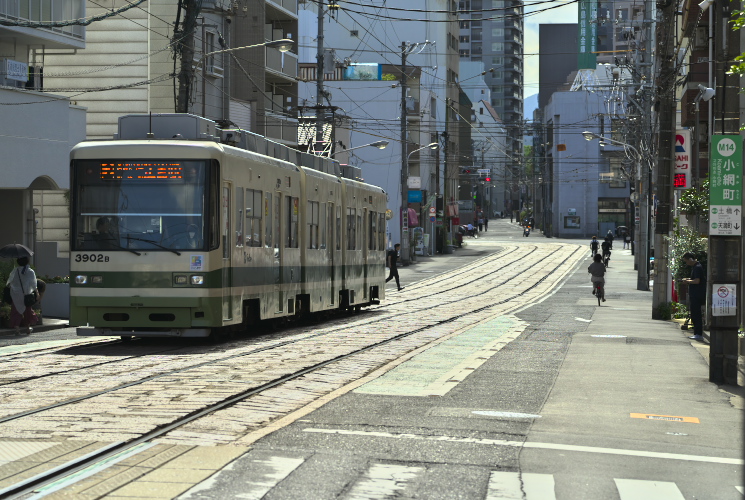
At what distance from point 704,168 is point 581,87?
80147mm

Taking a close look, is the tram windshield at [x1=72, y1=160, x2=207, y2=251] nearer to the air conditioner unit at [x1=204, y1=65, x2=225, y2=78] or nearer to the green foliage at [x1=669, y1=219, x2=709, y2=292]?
the green foliage at [x1=669, y1=219, x2=709, y2=292]

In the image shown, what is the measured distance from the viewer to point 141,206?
17.6 m

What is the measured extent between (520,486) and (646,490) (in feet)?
2.79

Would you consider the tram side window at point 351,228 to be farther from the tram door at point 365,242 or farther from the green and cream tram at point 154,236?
the green and cream tram at point 154,236

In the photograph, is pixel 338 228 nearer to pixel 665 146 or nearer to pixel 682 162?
pixel 665 146

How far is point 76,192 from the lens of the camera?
58.3 ft

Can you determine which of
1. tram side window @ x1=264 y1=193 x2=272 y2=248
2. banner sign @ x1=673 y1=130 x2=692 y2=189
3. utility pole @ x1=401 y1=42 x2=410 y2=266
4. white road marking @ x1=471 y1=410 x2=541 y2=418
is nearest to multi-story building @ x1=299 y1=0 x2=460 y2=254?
utility pole @ x1=401 y1=42 x2=410 y2=266

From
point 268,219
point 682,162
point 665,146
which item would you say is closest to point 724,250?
point 268,219

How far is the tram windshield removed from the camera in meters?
17.6

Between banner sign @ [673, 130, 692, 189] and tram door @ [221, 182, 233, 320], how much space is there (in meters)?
15.8

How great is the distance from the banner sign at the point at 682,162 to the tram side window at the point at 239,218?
15207 millimetres

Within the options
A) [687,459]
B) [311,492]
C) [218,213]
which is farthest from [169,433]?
[218,213]

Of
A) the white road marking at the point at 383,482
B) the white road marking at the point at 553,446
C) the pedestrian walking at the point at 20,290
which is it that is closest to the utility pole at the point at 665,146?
the pedestrian walking at the point at 20,290

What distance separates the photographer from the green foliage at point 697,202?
27.4m
